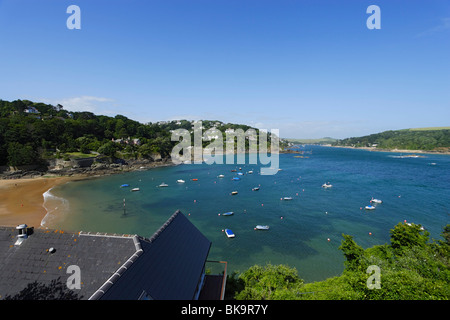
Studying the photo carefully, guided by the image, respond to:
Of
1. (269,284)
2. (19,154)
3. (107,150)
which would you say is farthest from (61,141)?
(269,284)

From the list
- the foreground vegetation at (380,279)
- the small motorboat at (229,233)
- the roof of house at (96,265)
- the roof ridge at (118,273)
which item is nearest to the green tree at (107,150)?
the small motorboat at (229,233)

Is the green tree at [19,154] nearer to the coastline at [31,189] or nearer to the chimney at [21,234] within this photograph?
the coastline at [31,189]

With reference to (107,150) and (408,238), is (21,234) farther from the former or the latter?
(107,150)

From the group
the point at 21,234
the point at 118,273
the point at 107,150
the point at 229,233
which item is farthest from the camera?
the point at 107,150

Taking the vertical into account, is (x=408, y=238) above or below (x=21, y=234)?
below

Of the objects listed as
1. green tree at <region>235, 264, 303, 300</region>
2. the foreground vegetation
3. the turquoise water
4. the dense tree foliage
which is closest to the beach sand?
the turquoise water

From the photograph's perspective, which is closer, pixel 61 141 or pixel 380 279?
pixel 380 279

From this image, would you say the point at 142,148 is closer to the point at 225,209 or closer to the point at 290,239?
the point at 225,209
